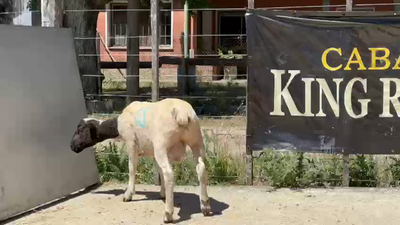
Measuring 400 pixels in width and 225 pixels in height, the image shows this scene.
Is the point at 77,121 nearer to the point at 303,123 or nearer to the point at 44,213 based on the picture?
the point at 44,213

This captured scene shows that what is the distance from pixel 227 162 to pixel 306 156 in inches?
40.1

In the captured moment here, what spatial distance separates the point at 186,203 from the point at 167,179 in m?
0.90

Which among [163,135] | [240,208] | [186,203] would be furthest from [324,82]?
[163,135]

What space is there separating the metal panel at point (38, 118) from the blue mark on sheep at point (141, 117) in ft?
3.76

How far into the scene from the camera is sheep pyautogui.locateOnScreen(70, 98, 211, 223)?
5793mm

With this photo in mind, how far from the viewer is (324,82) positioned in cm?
709

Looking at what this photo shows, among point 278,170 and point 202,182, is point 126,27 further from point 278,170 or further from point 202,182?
point 202,182

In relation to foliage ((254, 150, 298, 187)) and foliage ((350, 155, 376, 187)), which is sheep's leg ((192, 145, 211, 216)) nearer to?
foliage ((254, 150, 298, 187))

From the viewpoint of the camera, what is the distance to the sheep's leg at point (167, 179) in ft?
18.7

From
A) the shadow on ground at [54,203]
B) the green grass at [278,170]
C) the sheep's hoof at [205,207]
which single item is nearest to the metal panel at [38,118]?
the shadow on ground at [54,203]

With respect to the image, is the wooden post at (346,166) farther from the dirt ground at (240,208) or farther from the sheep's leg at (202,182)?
the sheep's leg at (202,182)

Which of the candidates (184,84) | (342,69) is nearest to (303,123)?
(342,69)

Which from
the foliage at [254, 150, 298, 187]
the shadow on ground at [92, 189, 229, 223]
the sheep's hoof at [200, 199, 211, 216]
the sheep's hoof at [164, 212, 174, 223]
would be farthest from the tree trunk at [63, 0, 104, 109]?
the sheep's hoof at [164, 212, 174, 223]

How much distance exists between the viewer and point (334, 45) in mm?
7066
